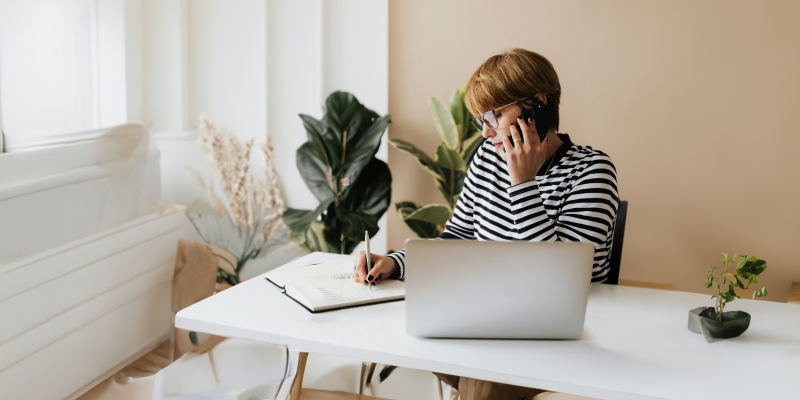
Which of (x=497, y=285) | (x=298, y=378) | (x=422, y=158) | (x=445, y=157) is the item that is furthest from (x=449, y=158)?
(x=497, y=285)

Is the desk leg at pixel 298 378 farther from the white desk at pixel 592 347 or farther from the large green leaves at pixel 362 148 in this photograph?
the large green leaves at pixel 362 148

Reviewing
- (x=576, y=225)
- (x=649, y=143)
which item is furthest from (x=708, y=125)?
(x=576, y=225)

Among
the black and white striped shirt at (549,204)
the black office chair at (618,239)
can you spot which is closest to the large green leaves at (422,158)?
the black and white striped shirt at (549,204)

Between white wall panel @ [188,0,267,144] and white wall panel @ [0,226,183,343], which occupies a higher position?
white wall panel @ [188,0,267,144]

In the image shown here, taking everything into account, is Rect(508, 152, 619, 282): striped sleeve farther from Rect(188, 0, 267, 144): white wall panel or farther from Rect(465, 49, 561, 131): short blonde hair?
Rect(188, 0, 267, 144): white wall panel

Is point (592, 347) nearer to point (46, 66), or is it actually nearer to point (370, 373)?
point (370, 373)

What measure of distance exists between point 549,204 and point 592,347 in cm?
53

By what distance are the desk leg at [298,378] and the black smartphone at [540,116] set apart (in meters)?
0.69

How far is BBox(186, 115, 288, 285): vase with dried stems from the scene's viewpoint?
1067 millimetres

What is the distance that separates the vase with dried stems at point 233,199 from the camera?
1.07 meters

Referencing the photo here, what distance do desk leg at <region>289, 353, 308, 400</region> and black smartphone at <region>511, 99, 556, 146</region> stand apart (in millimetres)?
690

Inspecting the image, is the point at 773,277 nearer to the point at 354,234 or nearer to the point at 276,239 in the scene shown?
the point at 354,234

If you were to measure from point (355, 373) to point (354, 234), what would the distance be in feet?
1.65

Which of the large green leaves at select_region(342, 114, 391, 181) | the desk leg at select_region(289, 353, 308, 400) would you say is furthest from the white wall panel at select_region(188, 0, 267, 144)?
the large green leaves at select_region(342, 114, 391, 181)
